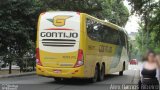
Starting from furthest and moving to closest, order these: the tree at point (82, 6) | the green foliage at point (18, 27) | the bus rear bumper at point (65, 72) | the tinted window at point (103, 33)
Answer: the tree at point (82, 6), the green foliage at point (18, 27), the tinted window at point (103, 33), the bus rear bumper at point (65, 72)

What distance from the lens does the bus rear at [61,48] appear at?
56.8 ft

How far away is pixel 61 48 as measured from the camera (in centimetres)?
1742

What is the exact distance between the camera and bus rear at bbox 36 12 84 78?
56.8ft

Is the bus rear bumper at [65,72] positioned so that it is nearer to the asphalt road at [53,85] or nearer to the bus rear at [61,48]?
the bus rear at [61,48]

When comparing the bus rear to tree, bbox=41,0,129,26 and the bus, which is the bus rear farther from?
tree, bbox=41,0,129,26

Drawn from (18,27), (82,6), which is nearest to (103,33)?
(18,27)

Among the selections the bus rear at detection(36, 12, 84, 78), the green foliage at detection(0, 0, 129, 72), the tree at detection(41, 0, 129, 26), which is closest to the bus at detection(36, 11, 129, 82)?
the bus rear at detection(36, 12, 84, 78)

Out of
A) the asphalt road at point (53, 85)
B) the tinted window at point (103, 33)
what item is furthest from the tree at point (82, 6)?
the asphalt road at point (53, 85)

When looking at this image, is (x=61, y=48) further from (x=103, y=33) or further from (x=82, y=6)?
(x=82, y=6)

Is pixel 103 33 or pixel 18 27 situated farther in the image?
pixel 18 27

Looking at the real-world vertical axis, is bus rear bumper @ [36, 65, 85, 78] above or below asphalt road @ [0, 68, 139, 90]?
above

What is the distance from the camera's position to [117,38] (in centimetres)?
2456

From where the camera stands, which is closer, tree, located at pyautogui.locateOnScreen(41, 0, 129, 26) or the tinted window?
the tinted window

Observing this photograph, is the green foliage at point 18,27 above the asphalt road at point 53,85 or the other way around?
above
